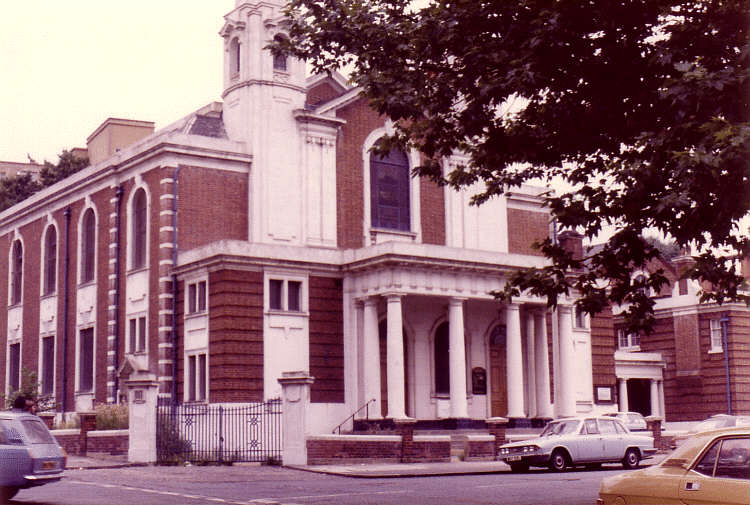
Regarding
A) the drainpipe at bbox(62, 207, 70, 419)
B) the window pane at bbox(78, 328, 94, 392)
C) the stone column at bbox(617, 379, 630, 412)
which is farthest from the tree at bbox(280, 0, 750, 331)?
the stone column at bbox(617, 379, 630, 412)

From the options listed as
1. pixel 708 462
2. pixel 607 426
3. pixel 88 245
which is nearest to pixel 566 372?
pixel 607 426

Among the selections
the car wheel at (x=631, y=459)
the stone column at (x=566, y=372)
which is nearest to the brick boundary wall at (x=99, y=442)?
the car wheel at (x=631, y=459)

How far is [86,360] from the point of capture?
45.8m

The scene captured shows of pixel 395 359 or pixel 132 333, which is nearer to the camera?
pixel 395 359

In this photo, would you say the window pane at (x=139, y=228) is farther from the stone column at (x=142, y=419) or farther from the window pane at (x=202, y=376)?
the stone column at (x=142, y=419)

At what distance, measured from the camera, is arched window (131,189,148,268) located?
42281 millimetres

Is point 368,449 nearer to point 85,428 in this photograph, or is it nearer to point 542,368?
point 85,428

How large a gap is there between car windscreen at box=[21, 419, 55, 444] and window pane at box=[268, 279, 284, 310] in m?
19.2

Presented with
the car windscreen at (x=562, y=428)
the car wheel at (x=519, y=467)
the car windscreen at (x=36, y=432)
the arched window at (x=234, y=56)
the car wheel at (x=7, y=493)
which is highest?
the arched window at (x=234, y=56)

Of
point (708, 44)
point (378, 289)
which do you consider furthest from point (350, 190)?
point (708, 44)

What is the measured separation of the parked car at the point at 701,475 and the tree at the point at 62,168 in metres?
56.8

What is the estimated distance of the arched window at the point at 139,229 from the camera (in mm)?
42281

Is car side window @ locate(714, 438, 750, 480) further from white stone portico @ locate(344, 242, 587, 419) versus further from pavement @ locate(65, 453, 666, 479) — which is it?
white stone portico @ locate(344, 242, 587, 419)

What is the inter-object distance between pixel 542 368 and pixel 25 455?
89.5 ft
